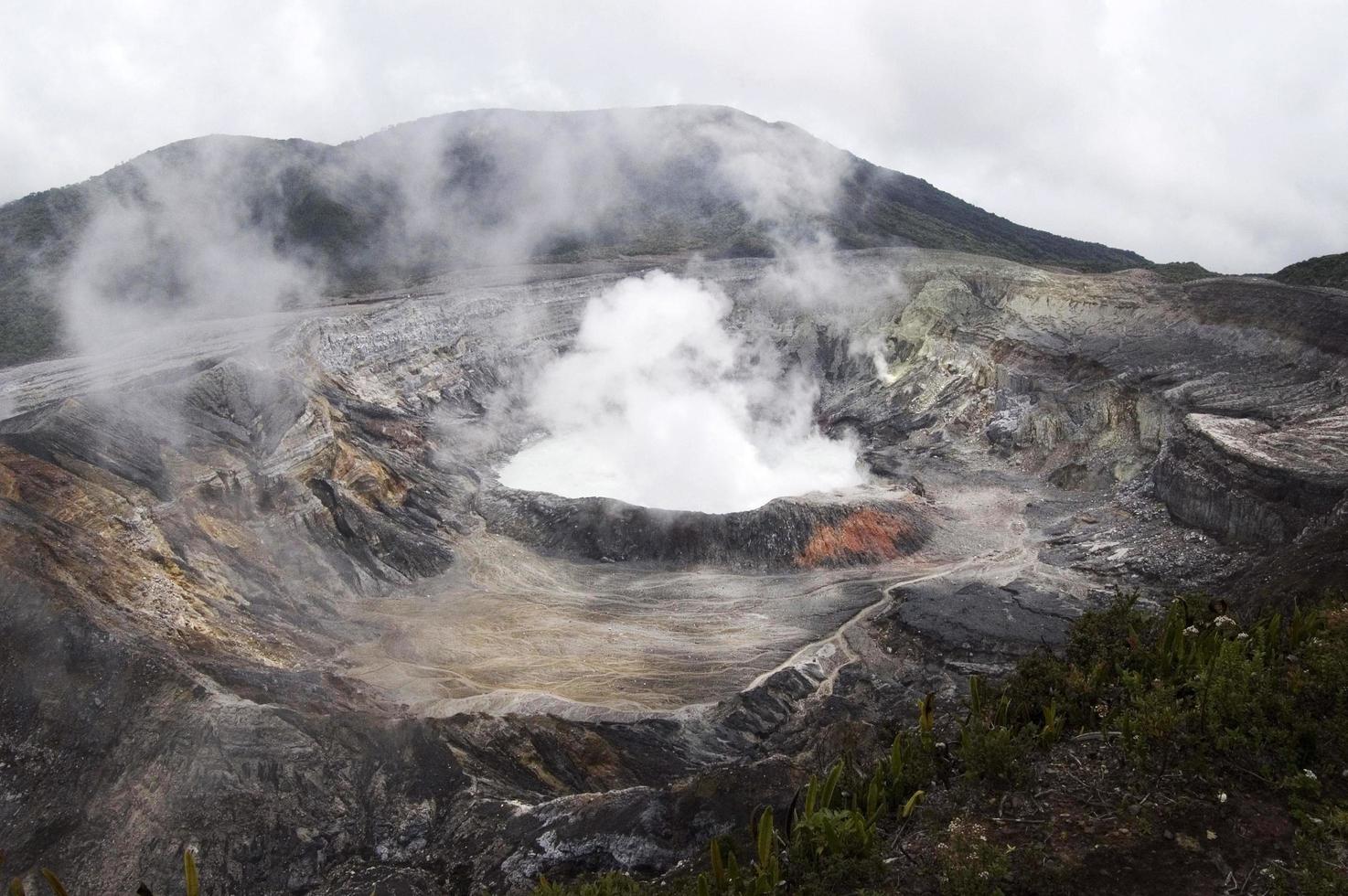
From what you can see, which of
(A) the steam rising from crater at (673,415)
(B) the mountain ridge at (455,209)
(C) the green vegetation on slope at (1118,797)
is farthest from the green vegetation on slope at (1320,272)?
(C) the green vegetation on slope at (1118,797)

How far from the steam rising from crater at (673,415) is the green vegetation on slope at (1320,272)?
1941cm

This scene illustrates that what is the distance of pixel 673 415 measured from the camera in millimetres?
33625

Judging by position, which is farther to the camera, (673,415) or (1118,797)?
(673,415)

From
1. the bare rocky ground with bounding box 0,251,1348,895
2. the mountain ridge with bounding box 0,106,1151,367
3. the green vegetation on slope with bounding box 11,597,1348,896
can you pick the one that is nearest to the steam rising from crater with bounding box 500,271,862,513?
the bare rocky ground with bounding box 0,251,1348,895

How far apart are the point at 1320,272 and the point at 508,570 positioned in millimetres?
34666

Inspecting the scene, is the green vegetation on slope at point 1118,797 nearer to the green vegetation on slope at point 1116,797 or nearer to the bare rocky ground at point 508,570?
the green vegetation on slope at point 1116,797

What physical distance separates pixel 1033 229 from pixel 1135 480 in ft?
142

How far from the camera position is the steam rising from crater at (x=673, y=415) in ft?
94.6

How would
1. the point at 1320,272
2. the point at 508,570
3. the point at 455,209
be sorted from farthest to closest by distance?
A: 1. the point at 455,209
2. the point at 1320,272
3. the point at 508,570

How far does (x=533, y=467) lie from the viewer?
30719 millimetres

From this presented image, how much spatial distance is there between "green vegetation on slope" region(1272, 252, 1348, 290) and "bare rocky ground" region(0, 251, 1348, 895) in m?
5.36

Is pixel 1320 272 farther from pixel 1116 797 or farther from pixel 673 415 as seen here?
pixel 1116 797

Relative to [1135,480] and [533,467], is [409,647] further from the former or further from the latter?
[1135,480]

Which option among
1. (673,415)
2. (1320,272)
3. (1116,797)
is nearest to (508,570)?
(673,415)
